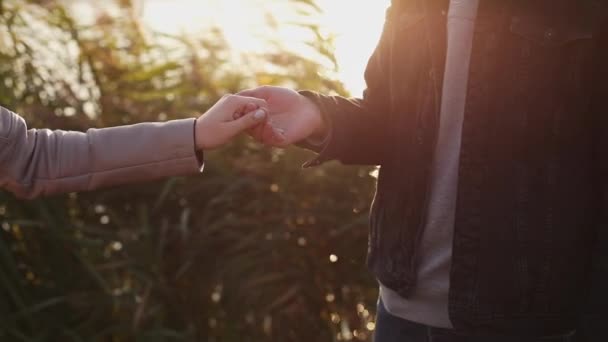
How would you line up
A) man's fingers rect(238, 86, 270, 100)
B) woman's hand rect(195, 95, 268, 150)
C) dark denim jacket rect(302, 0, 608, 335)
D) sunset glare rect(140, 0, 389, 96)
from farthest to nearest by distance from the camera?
sunset glare rect(140, 0, 389, 96), man's fingers rect(238, 86, 270, 100), woman's hand rect(195, 95, 268, 150), dark denim jacket rect(302, 0, 608, 335)

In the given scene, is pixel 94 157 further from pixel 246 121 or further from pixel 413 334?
pixel 413 334

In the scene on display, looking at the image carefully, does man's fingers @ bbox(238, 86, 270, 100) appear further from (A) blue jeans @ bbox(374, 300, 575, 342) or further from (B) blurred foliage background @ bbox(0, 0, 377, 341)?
(B) blurred foliage background @ bbox(0, 0, 377, 341)

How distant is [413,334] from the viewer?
168 cm

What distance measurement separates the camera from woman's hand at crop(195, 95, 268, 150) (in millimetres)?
1650

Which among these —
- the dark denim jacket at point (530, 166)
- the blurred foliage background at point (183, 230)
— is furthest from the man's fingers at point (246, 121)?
the blurred foliage background at point (183, 230)

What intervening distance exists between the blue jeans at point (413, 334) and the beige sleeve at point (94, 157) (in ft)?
1.47

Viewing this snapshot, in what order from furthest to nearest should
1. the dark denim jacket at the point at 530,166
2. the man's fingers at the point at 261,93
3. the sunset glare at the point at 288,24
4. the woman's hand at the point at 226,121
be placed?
the sunset glare at the point at 288,24 → the man's fingers at the point at 261,93 → the woman's hand at the point at 226,121 → the dark denim jacket at the point at 530,166

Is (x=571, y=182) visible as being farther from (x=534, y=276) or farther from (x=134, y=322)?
(x=134, y=322)

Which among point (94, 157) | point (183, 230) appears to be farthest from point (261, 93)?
point (183, 230)

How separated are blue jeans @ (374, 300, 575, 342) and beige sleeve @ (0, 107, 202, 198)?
1.47ft

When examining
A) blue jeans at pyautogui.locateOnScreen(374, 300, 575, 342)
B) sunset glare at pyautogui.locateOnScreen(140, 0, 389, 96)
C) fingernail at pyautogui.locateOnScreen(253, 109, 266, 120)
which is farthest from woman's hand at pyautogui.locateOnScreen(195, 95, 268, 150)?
sunset glare at pyautogui.locateOnScreen(140, 0, 389, 96)

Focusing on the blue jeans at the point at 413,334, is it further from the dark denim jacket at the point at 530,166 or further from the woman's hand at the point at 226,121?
the woman's hand at the point at 226,121

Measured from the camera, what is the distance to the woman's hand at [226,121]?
1.65 m

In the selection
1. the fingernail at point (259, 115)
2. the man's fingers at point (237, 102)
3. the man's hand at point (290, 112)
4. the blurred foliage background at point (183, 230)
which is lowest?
the blurred foliage background at point (183, 230)
